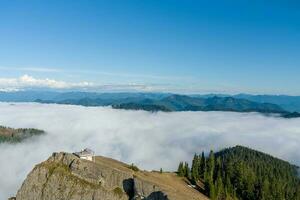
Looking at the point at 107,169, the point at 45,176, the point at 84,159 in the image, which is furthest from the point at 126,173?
the point at 45,176

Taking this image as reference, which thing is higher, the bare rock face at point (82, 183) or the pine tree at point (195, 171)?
the bare rock face at point (82, 183)

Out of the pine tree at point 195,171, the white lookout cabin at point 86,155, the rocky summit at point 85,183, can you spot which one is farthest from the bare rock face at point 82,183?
the pine tree at point 195,171

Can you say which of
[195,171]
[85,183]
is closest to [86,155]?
[85,183]

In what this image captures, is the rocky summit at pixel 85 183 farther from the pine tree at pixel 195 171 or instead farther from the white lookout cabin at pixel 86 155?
the pine tree at pixel 195 171

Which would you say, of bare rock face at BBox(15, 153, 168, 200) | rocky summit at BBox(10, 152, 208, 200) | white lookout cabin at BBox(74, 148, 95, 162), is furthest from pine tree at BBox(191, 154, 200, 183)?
white lookout cabin at BBox(74, 148, 95, 162)

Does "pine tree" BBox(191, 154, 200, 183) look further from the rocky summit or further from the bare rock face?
the bare rock face

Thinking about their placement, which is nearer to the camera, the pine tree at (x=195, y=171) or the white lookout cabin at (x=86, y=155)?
the white lookout cabin at (x=86, y=155)

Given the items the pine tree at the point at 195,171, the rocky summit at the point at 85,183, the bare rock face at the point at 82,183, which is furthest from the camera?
the pine tree at the point at 195,171
